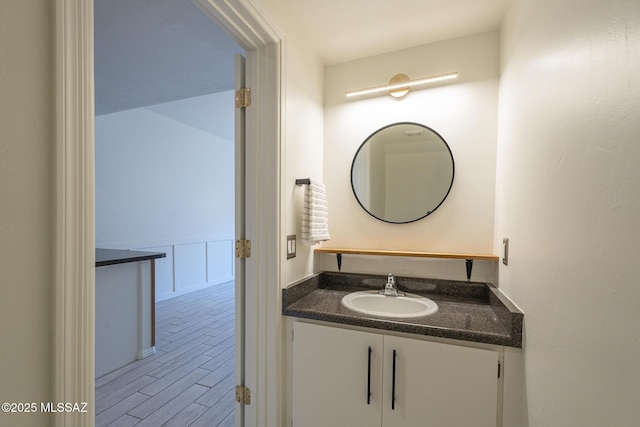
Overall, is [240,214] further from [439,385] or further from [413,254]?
[439,385]

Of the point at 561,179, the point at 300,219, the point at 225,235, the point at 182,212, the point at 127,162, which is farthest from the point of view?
the point at 225,235

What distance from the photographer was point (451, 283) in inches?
62.4

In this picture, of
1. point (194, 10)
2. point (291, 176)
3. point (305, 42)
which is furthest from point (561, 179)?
point (194, 10)

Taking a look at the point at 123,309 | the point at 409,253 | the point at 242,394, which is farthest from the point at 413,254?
the point at 123,309

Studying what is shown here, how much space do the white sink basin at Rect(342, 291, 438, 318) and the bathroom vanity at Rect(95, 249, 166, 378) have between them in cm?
184

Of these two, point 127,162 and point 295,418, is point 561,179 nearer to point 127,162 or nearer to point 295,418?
point 295,418

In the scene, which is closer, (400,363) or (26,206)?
(26,206)

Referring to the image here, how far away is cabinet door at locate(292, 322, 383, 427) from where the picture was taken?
1.20 m

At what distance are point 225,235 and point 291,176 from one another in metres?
4.32

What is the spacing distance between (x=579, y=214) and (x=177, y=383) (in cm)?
250

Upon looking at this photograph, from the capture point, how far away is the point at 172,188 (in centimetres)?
423

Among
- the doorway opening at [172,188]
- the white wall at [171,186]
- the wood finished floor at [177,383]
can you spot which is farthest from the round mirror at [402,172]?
the white wall at [171,186]

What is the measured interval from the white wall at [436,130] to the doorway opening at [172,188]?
0.97 m

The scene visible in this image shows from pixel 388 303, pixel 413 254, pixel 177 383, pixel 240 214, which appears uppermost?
pixel 240 214
